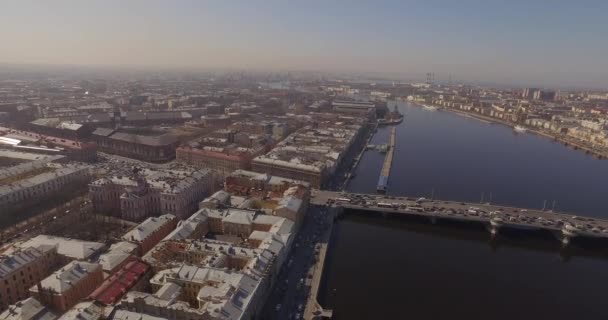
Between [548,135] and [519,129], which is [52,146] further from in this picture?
[548,135]

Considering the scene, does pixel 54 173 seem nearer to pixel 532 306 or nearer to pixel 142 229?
pixel 142 229

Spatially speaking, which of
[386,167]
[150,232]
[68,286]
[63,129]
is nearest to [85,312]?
[68,286]

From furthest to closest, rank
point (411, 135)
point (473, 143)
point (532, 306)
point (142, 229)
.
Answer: point (411, 135)
point (473, 143)
point (142, 229)
point (532, 306)

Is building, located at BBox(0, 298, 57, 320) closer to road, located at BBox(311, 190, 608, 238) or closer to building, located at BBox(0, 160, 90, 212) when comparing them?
building, located at BBox(0, 160, 90, 212)

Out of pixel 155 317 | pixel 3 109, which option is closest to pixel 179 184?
pixel 155 317

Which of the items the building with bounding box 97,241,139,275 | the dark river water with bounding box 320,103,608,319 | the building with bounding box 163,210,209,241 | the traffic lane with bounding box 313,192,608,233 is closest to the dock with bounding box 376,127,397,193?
the dark river water with bounding box 320,103,608,319
